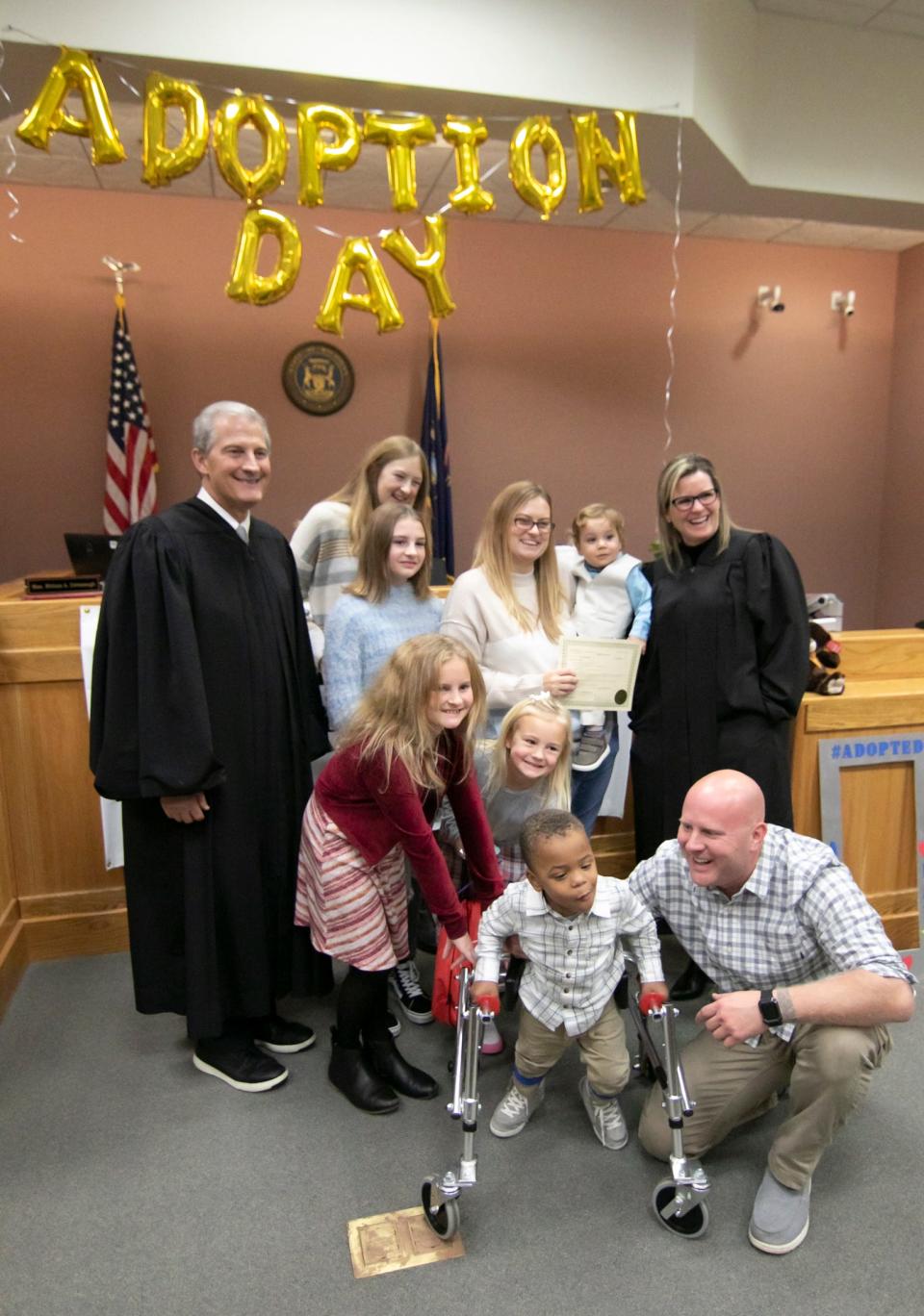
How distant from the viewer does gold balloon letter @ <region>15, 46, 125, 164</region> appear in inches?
102

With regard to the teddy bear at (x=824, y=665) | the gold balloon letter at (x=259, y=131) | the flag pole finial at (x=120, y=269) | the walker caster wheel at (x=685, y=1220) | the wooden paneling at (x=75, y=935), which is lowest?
the walker caster wheel at (x=685, y=1220)

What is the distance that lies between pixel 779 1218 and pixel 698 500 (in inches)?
70.3

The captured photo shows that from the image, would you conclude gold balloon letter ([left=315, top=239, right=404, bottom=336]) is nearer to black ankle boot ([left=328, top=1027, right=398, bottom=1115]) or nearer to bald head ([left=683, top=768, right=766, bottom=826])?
bald head ([left=683, top=768, right=766, bottom=826])

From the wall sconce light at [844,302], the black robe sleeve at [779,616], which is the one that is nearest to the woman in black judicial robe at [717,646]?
the black robe sleeve at [779,616]

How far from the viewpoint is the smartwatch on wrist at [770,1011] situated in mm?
1665

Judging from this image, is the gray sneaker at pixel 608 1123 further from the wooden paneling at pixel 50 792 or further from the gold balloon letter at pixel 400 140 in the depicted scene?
the gold balloon letter at pixel 400 140

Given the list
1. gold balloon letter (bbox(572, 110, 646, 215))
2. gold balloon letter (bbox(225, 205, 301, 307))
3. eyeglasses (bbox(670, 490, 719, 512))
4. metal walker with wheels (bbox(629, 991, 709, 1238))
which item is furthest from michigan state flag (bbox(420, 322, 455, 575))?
metal walker with wheels (bbox(629, 991, 709, 1238))

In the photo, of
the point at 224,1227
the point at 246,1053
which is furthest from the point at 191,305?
the point at 224,1227

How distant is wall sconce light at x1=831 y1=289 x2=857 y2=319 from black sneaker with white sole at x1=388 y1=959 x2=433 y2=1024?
590 centimetres

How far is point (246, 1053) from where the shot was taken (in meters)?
2.34

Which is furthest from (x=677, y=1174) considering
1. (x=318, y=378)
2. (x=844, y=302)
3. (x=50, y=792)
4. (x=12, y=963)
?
(x=844, y=302)

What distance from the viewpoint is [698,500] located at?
2391 mm

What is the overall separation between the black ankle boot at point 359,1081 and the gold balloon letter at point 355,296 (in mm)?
2455

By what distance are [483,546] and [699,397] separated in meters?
4.39
